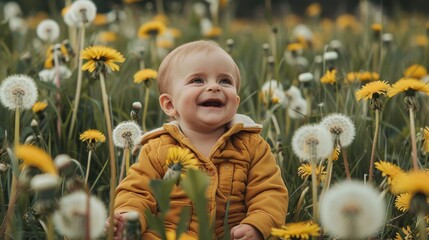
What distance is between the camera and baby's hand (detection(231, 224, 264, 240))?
4.36 ft

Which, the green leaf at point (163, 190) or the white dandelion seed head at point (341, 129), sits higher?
the white dandelion seed head at point (341, 129)

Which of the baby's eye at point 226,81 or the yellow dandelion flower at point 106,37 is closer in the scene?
the baby's eye at point 226,81

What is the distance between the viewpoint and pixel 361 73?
223 cm

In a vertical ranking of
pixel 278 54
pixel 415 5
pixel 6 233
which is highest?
pixel 415 5

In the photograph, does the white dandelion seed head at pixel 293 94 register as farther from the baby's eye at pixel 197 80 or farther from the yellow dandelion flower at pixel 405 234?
the yellow dandelion flower at pixel 405 234

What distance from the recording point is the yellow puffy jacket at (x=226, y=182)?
1.39 metres

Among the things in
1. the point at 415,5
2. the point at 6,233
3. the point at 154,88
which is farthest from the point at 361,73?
the point at 415,5

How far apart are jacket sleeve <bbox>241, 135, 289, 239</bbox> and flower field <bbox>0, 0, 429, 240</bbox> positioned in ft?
0.16

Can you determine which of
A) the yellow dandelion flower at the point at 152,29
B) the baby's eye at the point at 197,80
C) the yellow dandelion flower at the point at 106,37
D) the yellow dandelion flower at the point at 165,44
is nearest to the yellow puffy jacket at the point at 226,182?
the baby's eye at the point at 197,80

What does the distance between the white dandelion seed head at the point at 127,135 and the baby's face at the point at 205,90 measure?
10 cm

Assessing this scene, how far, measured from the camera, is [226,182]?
1.45 m

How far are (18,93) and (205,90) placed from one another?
1.26ft

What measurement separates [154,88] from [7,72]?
1.52ft

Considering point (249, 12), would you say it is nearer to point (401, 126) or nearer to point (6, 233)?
point (401, 126)
